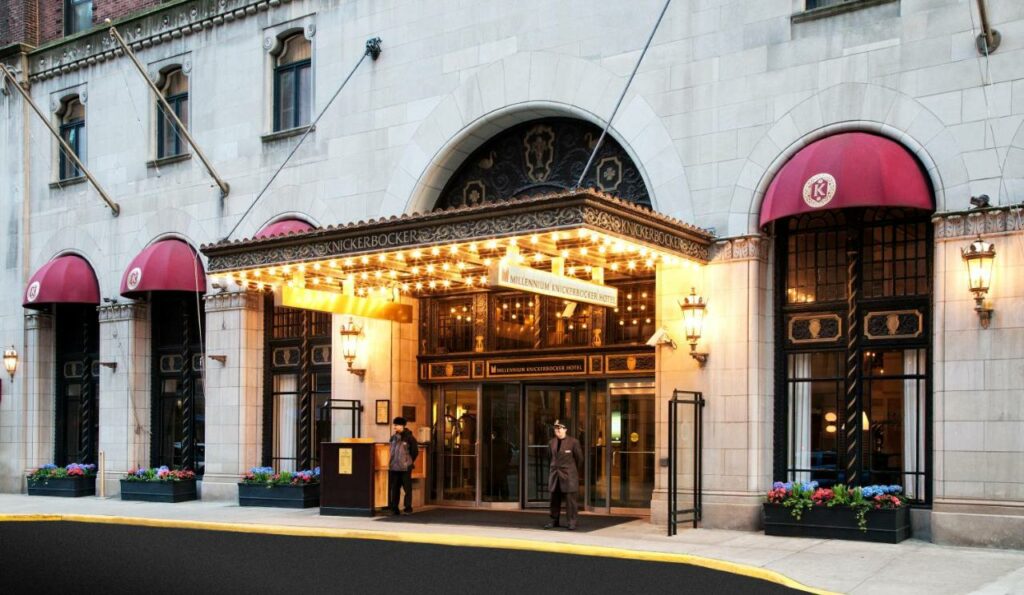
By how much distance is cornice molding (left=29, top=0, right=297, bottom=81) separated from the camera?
87.4 ft

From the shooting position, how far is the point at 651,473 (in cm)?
2116

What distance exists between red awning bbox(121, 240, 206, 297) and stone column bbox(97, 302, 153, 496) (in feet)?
5.53

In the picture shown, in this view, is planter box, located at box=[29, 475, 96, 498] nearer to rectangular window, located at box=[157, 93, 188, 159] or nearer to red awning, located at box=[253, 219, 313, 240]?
rectangular window, located at box=[157, 93, 188, 159]

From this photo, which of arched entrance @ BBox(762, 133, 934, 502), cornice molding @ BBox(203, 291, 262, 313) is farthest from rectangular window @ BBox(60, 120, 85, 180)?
arched entrance @ BBox(762, 133, 934, 502)

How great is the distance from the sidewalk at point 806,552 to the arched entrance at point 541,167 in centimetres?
612

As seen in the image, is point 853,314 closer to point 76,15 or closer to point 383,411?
point 383,411

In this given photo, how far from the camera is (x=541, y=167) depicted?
2228cm

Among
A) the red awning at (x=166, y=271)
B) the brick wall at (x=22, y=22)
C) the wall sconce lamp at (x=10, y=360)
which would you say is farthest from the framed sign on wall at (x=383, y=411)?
the brick wall at (x=22, y=22)

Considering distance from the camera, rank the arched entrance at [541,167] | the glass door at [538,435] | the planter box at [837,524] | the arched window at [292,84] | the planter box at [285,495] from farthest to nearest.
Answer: the arched window at [292,84]
the planter box at [285,495]
the glass door at [538,435]
the arched entrance at [541,167]
the planter box at [837,524]

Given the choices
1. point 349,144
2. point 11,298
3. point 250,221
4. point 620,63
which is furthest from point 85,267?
point 620,63

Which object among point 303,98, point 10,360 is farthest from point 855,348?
point 10,360

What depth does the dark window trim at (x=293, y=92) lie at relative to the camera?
25.7 meters

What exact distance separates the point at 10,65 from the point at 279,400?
13.0 meters

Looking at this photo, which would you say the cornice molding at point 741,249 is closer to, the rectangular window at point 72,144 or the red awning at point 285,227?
the red awning at point 285,227
